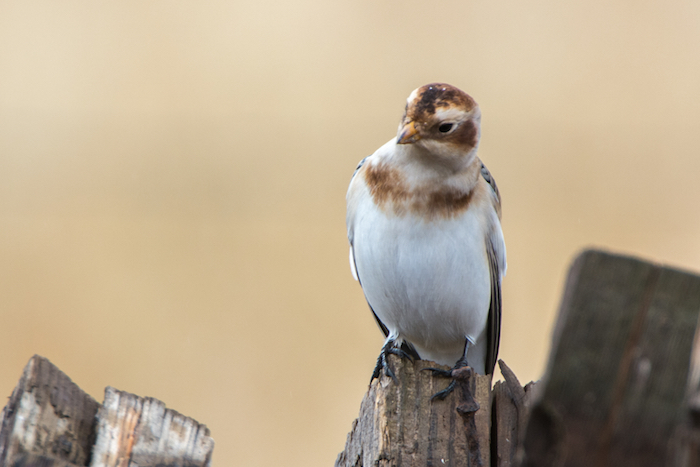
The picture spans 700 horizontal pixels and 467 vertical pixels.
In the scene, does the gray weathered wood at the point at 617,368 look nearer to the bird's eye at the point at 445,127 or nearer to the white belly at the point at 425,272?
the bird's eye at the point at 445,127

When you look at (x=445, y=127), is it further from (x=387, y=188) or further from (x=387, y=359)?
(x=387, y=359)

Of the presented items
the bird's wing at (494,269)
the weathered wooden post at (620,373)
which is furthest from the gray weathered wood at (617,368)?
the bird's wing at (494,269)

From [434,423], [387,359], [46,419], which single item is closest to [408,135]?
[387,359]

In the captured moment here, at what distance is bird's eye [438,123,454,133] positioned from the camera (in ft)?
8.96

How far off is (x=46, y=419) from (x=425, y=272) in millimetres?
1779

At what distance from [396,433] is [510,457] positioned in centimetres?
37

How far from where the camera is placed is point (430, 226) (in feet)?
9.76

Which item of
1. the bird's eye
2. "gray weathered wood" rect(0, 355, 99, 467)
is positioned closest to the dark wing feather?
the bird's eye

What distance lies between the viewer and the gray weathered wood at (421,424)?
2.07 meters

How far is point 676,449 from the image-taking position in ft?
3.39

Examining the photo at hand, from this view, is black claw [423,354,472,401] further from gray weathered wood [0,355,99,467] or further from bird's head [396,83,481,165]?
gray weathered wood [0,355,99,467]

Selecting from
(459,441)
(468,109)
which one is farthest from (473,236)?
(459,441)

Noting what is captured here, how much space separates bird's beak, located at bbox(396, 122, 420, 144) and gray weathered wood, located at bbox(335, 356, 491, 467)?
2.99 ft

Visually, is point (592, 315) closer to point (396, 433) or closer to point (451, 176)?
point (396, 433)
